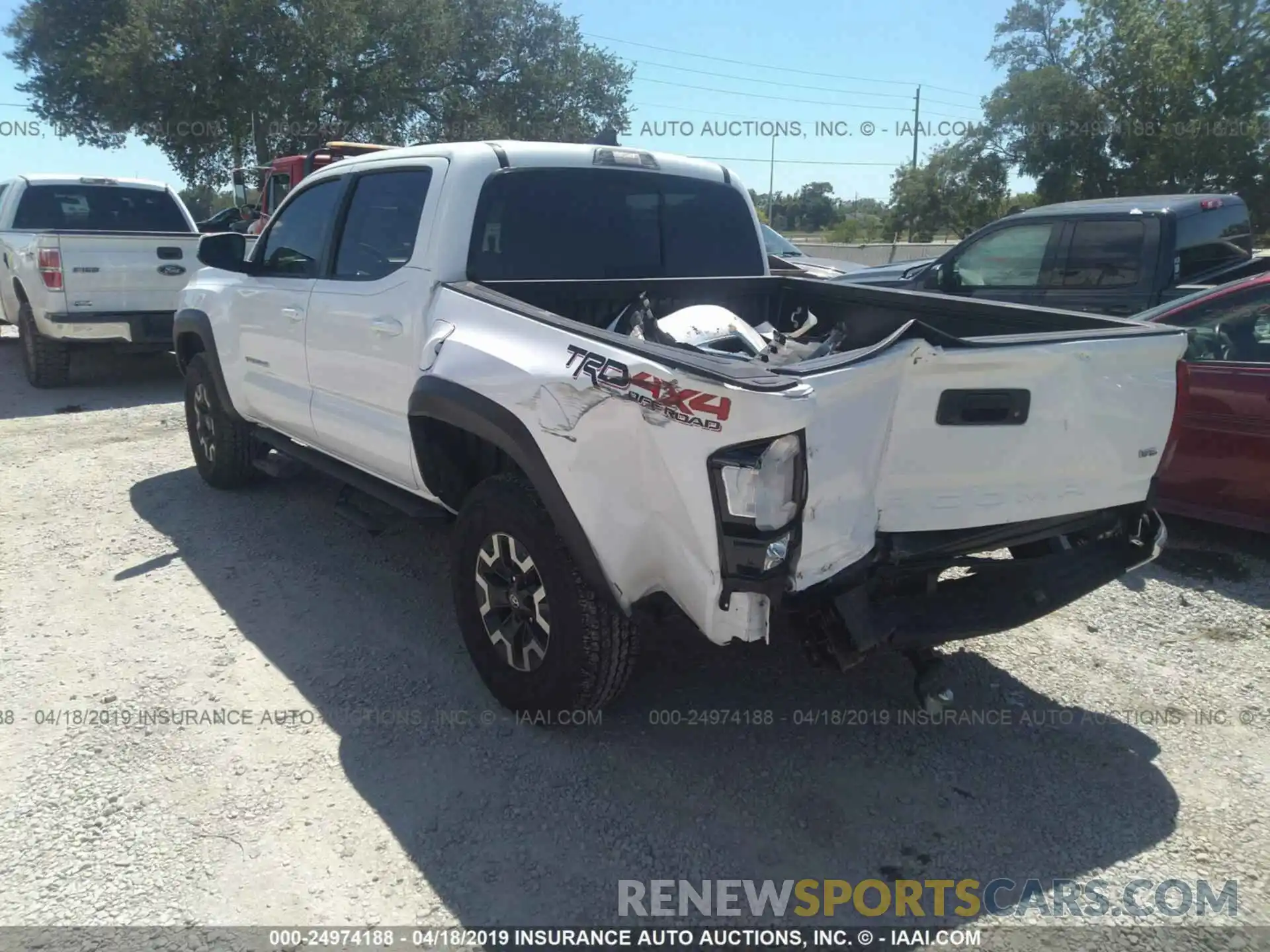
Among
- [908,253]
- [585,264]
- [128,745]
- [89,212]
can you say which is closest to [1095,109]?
[908,253]

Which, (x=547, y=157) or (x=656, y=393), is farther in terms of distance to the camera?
(x=547, y=157)

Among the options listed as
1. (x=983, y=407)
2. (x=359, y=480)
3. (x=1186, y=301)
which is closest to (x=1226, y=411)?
(x=1186, y=301)

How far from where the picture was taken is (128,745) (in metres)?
3.46

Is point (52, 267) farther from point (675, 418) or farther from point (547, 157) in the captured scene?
point (675, 418)

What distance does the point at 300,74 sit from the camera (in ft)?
76.5

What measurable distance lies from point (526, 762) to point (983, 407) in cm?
191

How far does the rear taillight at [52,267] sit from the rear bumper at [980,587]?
876cm

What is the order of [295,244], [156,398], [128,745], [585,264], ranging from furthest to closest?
1. [156,398]
2. [295,244]
3. [585,264]
4. [128,745]

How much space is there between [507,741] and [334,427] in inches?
75.0

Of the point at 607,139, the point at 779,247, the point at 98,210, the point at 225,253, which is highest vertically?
the point at 98,210

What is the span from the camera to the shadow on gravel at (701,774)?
2852 millimetres

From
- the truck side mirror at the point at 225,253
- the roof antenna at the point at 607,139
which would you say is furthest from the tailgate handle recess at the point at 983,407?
the truck side mirror at the point at 225,253

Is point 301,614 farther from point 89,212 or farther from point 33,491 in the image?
point 89,212

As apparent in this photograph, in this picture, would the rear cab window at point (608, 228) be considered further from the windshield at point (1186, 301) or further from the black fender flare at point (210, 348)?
the black fender flare at point (210, 348)
